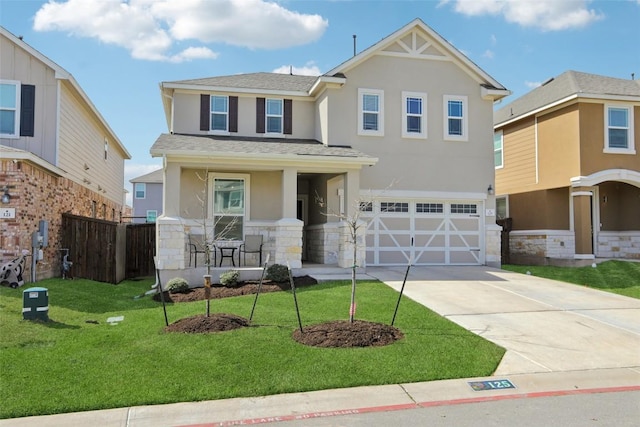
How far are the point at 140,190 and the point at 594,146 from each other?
33822mm

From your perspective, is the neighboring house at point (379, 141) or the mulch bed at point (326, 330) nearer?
the mulch bed at point (326, 330)

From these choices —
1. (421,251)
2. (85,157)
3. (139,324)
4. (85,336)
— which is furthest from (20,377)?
(85,157)

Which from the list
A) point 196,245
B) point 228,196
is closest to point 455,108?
point 228,196

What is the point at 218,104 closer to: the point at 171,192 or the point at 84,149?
the point at 171,192

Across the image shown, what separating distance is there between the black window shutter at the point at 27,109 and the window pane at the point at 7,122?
224mm

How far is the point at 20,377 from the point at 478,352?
Result: 603 centimetres

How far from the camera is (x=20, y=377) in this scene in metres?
6.05

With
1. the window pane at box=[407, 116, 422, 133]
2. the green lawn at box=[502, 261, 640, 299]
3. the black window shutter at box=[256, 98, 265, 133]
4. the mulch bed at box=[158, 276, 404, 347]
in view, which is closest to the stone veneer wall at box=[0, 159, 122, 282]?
the black window shutter at box=[256, 98, 265, 133]

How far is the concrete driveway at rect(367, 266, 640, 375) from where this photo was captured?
7152 mm

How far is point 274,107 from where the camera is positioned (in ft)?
58.6

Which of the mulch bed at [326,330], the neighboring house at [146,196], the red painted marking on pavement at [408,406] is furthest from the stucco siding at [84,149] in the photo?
the neighboring house at [146,196]

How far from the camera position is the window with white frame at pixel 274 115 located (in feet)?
58.2

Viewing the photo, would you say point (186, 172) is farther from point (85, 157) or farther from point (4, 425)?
point (4, 425)

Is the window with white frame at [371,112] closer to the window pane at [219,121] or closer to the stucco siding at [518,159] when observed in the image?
the window pane at [219,121]
